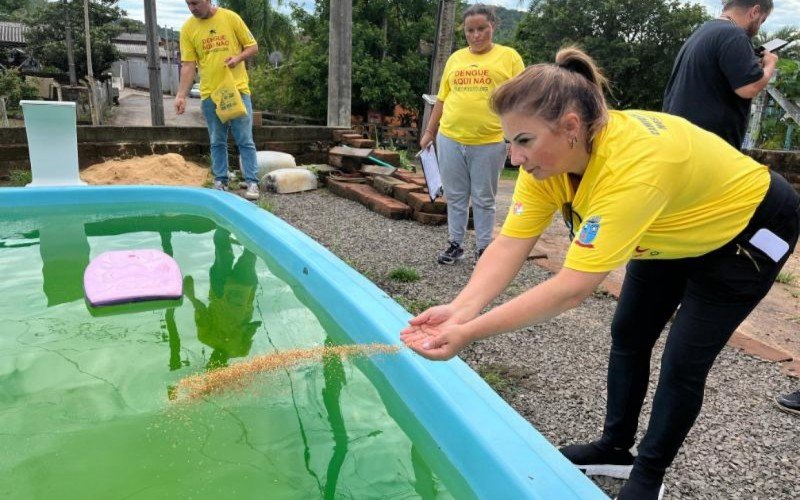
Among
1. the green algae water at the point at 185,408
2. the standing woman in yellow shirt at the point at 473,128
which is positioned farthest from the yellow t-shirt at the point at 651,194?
the standing woman in yellow shirt at the point at 473,128

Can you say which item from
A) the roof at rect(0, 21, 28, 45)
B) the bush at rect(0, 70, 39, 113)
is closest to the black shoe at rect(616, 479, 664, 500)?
the bush at rect(0, 70, 39, 113)

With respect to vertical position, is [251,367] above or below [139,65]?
below

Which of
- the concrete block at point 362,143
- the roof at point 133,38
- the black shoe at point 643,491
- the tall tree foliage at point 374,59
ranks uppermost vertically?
the roof at point 133,38

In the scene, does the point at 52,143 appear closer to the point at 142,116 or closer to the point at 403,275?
the point at 403,275

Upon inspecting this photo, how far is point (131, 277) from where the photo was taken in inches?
129

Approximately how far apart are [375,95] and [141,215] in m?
13.9

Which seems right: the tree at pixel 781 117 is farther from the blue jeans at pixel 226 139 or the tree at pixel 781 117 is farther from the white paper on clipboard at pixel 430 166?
the blue jeans at pixel 226 139

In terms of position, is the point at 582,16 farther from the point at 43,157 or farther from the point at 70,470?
the point at 70,470

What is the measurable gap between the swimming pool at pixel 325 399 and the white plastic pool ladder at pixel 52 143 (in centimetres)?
148

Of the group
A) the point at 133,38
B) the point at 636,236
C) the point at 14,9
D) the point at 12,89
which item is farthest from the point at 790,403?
the point at 133,38

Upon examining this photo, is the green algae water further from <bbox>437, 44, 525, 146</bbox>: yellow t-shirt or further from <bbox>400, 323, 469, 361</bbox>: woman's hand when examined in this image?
<bbox>437, 44, 525, 146</bbox>: yellow t-shirt

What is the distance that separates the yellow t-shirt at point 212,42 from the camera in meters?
5.07

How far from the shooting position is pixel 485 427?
6.05 ft

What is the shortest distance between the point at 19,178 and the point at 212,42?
2.60 metres
